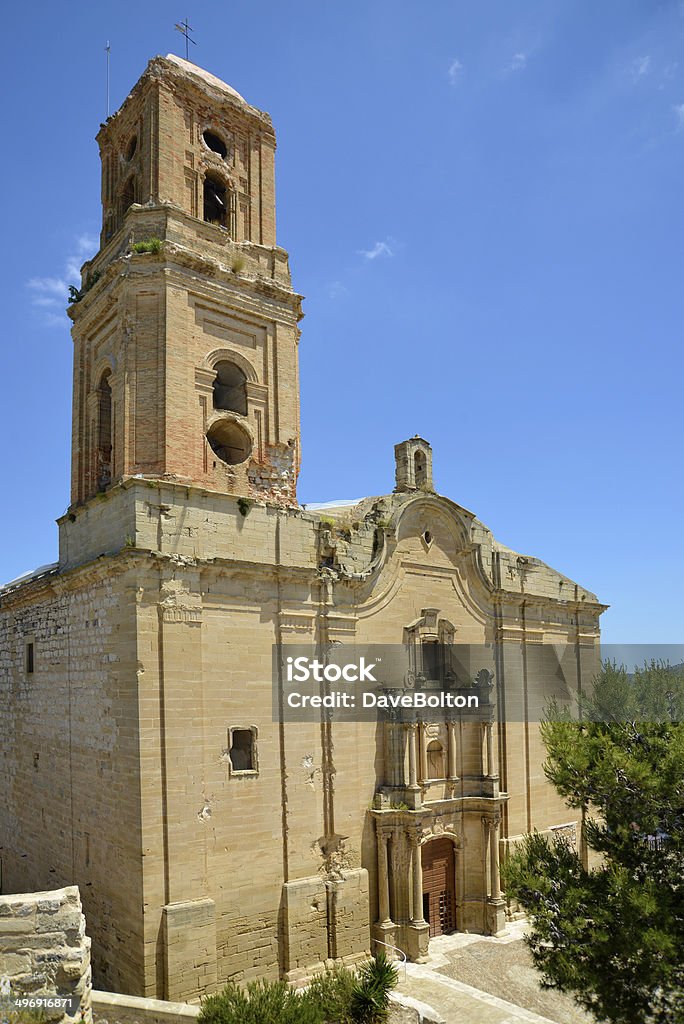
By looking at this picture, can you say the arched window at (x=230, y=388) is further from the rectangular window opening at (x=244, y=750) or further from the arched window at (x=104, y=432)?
the rectangular window opening at (x=244, y=750)

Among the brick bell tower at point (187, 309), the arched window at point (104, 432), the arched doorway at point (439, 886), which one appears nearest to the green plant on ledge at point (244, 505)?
the brick bell tower at point (187, 309)

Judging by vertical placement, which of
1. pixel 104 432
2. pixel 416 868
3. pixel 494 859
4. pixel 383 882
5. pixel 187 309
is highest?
pixel 187 309

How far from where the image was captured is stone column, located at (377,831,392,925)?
55.0 ft

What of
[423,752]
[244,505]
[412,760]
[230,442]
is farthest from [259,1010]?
[230,442]

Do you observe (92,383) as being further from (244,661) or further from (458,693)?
(458,693)

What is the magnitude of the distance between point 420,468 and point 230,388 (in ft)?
18.2

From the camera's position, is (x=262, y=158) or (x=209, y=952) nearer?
(x=209, y=952)

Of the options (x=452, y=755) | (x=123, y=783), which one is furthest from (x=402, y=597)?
(x=123, y=783)

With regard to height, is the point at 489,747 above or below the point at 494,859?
above

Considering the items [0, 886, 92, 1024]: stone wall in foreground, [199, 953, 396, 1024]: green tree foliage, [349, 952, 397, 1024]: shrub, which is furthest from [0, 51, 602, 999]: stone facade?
[0, 886, 92, 1024]: stone wall in foreground

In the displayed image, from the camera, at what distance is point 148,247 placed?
53.6 feet

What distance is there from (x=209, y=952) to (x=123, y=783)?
3.36 metres

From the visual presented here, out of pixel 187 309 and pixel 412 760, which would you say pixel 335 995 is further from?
pixel 187 309

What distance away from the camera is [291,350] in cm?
1836
